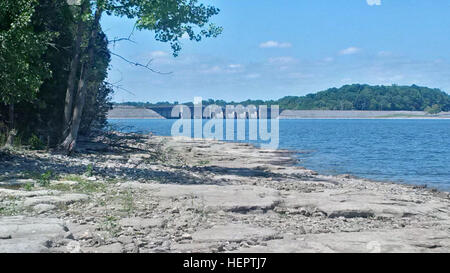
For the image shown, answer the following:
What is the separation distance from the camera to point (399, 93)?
6988 inches

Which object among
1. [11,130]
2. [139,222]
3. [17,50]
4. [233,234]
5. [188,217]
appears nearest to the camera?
[233,234]

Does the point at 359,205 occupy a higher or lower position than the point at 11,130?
lower

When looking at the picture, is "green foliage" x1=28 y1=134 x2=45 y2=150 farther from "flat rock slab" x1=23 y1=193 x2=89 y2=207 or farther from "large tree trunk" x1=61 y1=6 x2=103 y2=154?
"flat rock slab" x1=23 y1=193 x2=89 y2=207

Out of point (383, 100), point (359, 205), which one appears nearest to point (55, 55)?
point (359, 205)

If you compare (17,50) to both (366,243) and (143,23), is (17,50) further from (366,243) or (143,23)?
(366,243)

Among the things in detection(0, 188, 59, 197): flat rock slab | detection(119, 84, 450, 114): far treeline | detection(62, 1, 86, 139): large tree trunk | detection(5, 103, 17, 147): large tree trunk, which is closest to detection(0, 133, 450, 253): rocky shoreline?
detection(0, 188, 59, 197): flat rock slab

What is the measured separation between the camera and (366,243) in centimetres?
725

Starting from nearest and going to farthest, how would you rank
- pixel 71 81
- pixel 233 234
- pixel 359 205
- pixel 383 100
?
pixel 233 234
pixel 359 205
pixel 71 81
pixel 383 100

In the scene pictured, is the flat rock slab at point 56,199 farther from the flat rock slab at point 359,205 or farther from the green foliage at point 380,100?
the green foliage at point 380,100

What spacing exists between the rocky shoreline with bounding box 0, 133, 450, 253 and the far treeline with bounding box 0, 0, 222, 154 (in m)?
3.00

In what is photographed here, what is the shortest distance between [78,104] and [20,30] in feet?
17.0

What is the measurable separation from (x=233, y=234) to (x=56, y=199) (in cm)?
385

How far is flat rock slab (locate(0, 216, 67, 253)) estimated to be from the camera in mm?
6031

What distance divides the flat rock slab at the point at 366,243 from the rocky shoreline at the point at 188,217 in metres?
0.01
